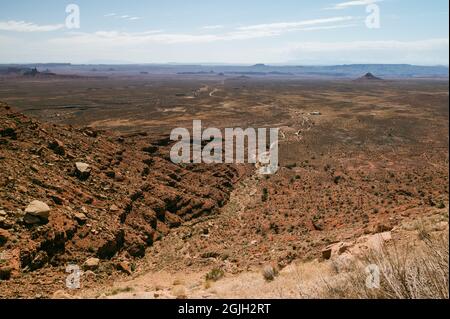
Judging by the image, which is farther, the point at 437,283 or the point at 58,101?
the point at 58,101

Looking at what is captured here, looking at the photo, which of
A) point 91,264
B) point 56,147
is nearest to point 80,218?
point 91,264

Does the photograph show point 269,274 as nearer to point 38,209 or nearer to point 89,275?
point 89,275

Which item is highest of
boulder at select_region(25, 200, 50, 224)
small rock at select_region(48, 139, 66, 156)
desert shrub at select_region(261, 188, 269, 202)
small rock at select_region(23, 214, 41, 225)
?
small rock at select_region(48, 139, 66, 156)

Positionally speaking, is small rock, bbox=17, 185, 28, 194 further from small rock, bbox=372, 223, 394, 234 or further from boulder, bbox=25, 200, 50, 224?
small rock, bbox=372, 223, 394, 234

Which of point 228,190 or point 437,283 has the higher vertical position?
point 437,283

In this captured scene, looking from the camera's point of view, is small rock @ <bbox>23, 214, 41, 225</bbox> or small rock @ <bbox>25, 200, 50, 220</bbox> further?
small rock @ <bbox>25, 200, 50, 220</bbox>

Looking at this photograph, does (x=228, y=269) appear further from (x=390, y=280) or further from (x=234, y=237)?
(x=390, y=280)

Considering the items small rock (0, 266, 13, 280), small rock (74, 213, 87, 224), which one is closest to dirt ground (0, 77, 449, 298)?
small rock (0, 266, 13, 280)
